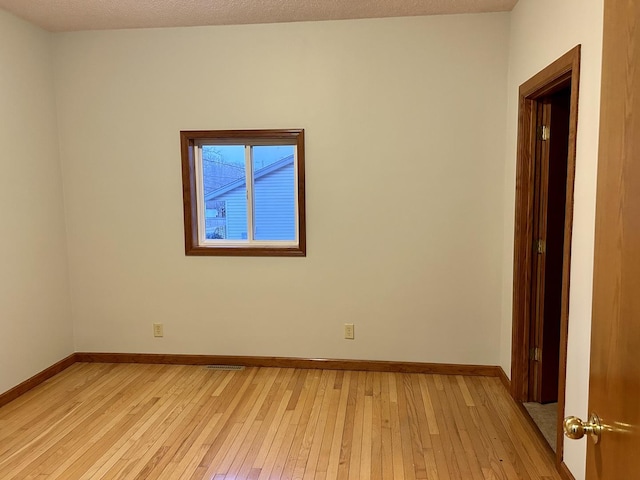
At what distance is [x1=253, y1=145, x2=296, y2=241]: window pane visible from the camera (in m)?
3.49

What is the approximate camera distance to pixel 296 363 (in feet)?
11.6

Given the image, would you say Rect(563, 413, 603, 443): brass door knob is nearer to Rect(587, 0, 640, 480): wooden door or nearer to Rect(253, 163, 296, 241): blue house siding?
Rect(587, 0, 640, 480): wooden door

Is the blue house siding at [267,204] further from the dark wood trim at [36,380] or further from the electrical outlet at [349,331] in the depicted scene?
the dark wood trim at [36,380]

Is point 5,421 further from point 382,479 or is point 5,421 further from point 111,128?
point 382,479

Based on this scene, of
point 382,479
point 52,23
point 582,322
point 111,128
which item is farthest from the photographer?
→ point 111,128

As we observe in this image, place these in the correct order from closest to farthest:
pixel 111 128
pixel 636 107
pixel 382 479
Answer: pixel 636 107 < pixel 382 479 < pixel 111 128

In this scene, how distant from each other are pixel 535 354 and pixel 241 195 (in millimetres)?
2376

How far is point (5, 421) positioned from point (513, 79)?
12.8 feet

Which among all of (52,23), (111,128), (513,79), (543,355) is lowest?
(543,355)

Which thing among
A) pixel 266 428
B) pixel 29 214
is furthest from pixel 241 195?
pixel 266 428

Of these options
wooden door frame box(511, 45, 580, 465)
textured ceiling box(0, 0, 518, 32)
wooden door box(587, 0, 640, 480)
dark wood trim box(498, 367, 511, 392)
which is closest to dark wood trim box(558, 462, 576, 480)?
wooden door frame box(511, 45, 580, 465)

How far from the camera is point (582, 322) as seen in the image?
1957 mm

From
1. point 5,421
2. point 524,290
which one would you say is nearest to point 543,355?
point 524,290

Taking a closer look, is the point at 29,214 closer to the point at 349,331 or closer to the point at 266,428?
the point at 266,428
